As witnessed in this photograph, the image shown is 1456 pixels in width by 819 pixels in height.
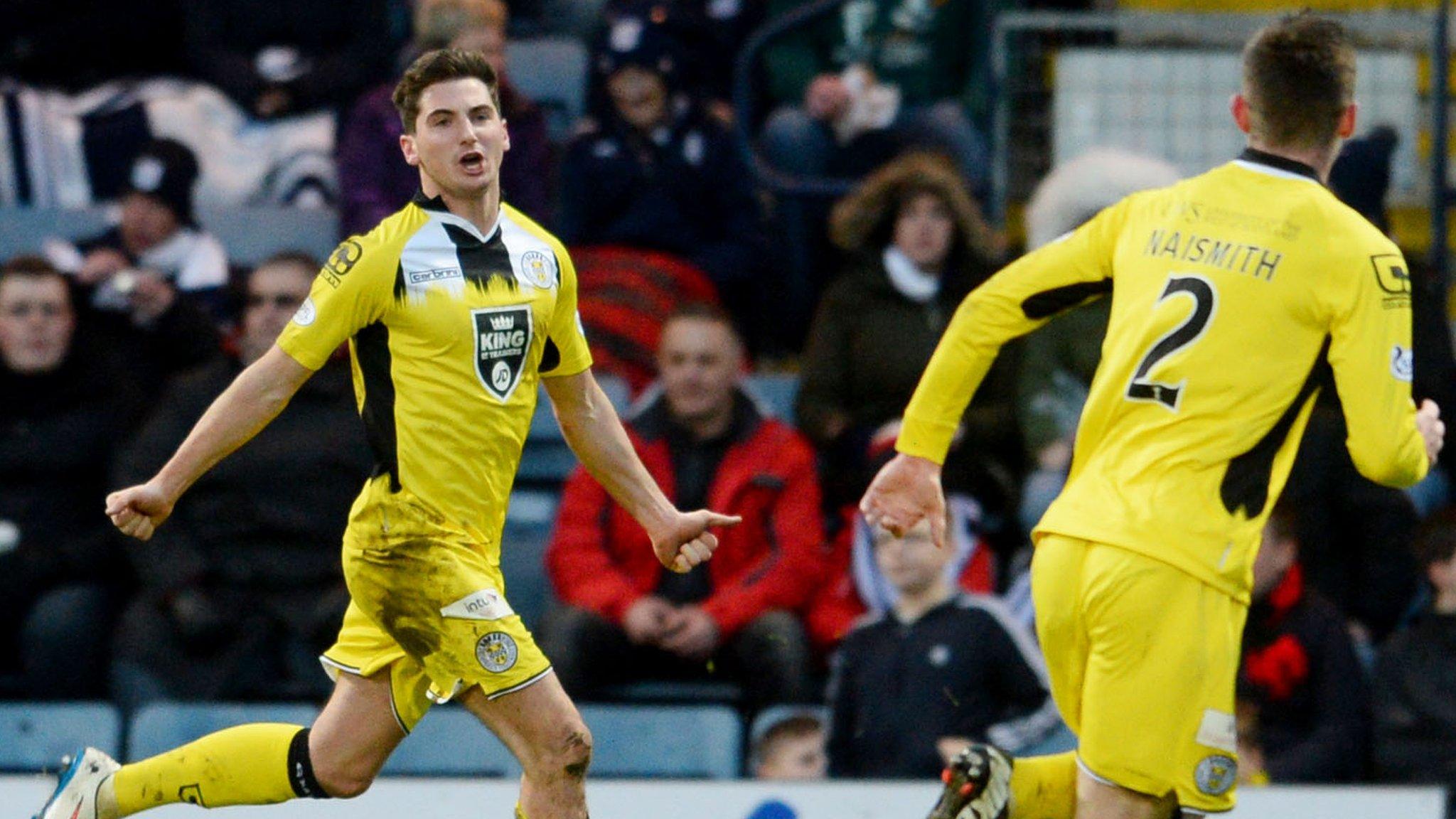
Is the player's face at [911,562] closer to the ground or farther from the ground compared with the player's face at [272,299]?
closer to the ground

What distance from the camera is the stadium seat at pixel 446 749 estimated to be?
7.34 m

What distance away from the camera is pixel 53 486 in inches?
310

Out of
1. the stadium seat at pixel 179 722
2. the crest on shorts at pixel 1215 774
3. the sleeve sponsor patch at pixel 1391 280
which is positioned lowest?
the stadium seat at pixel 179 722

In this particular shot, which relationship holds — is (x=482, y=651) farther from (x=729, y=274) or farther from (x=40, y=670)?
(x=729, y=274)

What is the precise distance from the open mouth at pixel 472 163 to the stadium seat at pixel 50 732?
3.09 meters

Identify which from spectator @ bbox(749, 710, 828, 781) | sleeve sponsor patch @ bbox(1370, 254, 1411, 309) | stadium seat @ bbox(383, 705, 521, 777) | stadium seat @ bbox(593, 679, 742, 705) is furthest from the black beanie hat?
sleeve sponsor patch @ bbox(1370, 254, 1411, 309)

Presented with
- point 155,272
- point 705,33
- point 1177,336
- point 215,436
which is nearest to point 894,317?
point 705,33

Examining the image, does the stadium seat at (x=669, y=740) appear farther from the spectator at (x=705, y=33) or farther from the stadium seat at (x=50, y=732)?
the spectator at (x=705, y=33)

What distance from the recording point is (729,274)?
859 cm

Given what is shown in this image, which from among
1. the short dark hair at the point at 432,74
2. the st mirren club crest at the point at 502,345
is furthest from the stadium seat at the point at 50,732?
the short dark hair at the point at 432,74

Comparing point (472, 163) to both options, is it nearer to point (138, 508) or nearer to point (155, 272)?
point (138, 508)

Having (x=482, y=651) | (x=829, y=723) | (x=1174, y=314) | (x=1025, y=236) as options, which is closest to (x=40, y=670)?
(x=829, y=723)

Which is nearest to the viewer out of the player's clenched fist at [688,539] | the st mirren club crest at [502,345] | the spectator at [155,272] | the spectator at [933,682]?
the st mirren club crest at [502,345]

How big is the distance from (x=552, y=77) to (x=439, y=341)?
4917 millimetres
